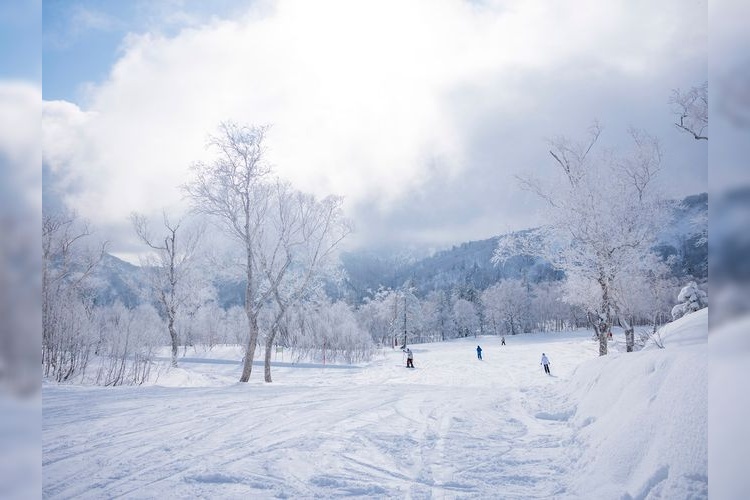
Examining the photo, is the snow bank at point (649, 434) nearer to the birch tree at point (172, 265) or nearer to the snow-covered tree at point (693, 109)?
the snow-covered tree at point (693, 109)

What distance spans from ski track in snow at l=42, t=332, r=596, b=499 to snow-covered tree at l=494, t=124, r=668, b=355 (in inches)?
196

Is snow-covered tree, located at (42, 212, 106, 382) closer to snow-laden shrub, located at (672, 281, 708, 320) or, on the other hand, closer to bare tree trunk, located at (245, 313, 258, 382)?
bare tree trunk, located at (245, 313, 258, 382)

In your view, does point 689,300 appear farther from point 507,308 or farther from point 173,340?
point 507,308

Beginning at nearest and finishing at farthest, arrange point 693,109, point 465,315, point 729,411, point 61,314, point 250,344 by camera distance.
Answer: point 729,411 → point 693,109 → point 61,314 → point 250,344 → point 465,315

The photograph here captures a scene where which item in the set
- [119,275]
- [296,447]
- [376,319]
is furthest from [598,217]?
[376,319]

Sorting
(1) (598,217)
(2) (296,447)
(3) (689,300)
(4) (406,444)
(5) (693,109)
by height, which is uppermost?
(5) (693,109)

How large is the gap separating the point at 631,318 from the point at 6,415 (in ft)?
45.8

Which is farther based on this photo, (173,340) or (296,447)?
(173,340)

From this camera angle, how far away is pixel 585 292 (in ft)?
39.9

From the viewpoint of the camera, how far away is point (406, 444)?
4.96 metres

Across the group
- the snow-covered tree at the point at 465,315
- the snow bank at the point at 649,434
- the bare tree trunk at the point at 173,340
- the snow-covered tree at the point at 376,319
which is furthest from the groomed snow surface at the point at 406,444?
the snow-covered tree at the point at 465,315

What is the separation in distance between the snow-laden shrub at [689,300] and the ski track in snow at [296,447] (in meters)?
4.45

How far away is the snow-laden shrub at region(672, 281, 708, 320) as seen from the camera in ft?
30.4

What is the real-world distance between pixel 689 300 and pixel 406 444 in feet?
27.8
